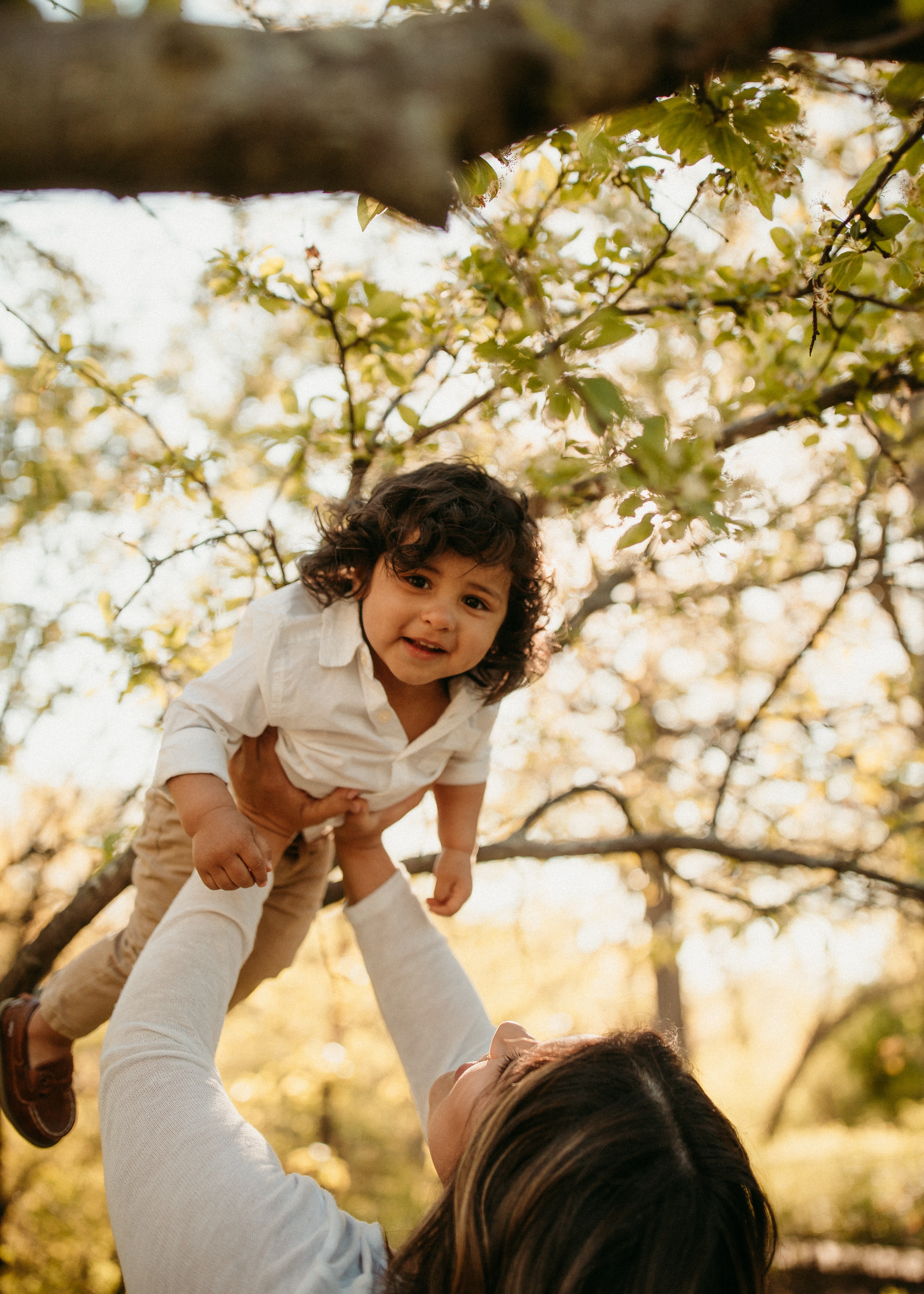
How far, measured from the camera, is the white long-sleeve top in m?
1.15

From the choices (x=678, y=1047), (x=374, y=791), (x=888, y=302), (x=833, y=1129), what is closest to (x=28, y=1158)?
(x=374, y=791)

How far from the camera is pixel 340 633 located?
6.67 ft

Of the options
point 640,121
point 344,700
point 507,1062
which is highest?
point 640,121

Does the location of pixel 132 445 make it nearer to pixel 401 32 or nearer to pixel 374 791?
pixel 374 791

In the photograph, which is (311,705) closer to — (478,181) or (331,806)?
(331,806)

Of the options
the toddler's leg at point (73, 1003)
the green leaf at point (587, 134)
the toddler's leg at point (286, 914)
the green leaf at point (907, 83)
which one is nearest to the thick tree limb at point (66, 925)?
the toddler's leg at point (73, 1003)

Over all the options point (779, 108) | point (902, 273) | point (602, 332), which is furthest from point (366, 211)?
point (902, 273)

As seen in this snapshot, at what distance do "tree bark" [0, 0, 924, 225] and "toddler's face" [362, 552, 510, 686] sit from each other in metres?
1.34

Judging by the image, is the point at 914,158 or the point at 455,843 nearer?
the point at 914,158

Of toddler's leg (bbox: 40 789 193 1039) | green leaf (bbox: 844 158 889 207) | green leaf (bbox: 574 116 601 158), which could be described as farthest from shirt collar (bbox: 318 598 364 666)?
green leaf (bbox: 844 158 889 207)

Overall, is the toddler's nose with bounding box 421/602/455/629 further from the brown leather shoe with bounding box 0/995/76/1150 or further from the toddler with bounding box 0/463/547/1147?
the brown leather shoe with bounding box 0/995/76/1150

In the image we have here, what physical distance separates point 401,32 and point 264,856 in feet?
4.42

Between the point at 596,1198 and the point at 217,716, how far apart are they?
122 cm

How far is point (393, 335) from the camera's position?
7.33 feet
